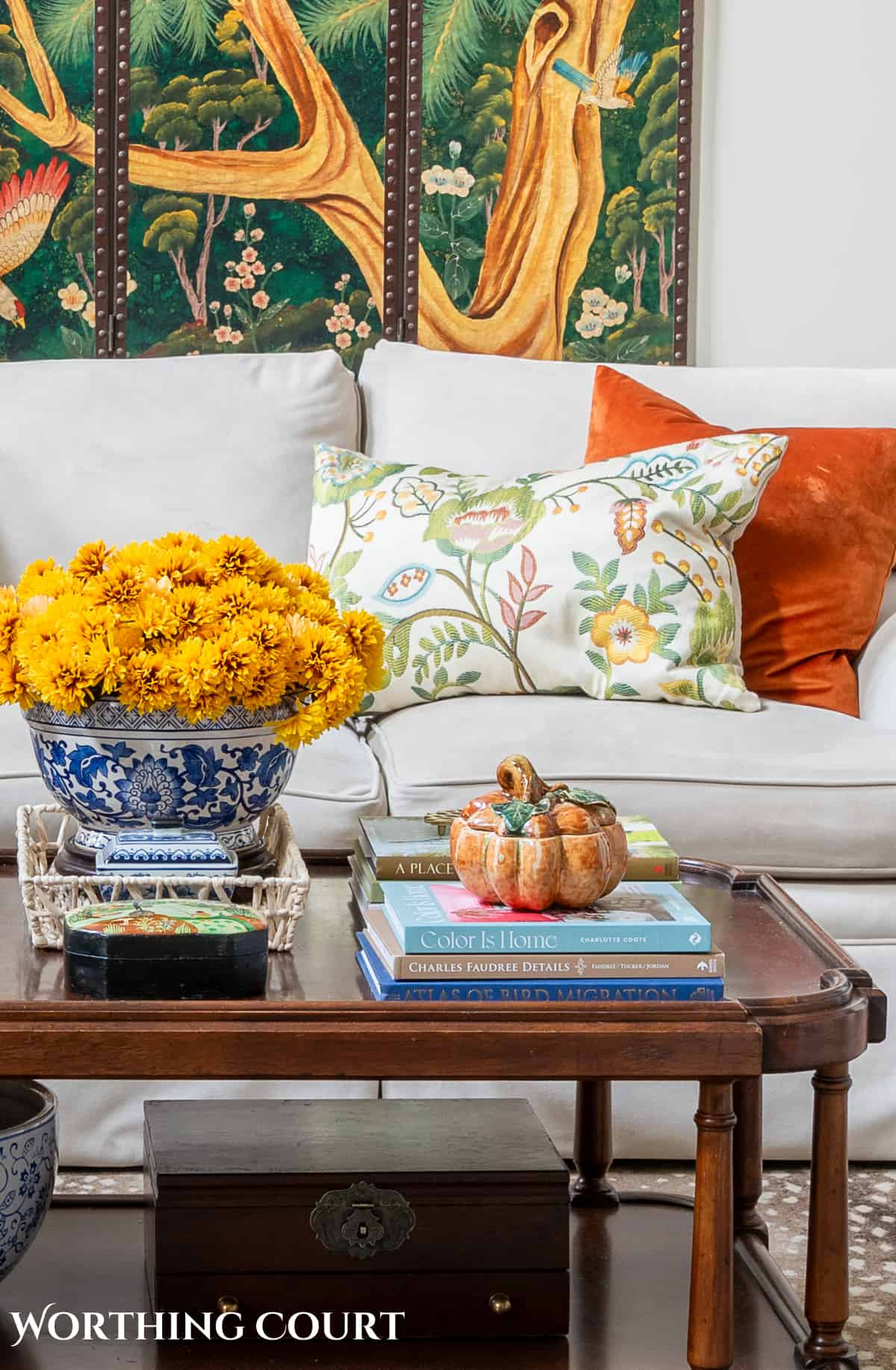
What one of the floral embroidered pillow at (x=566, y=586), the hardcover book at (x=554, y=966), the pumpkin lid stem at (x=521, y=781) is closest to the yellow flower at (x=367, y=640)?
the pumpkin lid stem at (x=521, y=781)

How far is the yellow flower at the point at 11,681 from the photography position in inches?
50.6

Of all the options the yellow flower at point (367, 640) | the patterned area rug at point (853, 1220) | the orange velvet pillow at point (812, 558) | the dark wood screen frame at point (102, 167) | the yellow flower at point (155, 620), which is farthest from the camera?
the dark wood screen frame at point (102, 167)

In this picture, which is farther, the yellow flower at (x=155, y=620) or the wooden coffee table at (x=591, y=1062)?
the yellow flower at (x=155, y=620)

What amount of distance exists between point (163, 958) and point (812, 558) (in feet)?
5.01

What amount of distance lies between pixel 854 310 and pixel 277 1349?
250 centimetres

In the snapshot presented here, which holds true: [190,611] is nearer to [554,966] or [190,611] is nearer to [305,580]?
[305,580]

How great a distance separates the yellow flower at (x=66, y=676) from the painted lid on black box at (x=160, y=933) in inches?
7.2

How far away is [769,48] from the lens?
122 inches

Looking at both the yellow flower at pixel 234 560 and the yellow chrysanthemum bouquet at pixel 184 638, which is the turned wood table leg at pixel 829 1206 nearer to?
the yellow chrysanthemum bouquet at pixel 184 638

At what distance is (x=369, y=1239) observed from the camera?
1234mm

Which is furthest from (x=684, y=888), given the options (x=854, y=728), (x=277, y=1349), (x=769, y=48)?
(x=769, y=48)

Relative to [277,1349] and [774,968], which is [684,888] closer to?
[774,968]

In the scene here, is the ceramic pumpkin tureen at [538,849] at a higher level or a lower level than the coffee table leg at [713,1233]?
higher

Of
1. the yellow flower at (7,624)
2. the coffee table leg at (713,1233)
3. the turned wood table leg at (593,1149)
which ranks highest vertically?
the yellow flower at (7,624)
